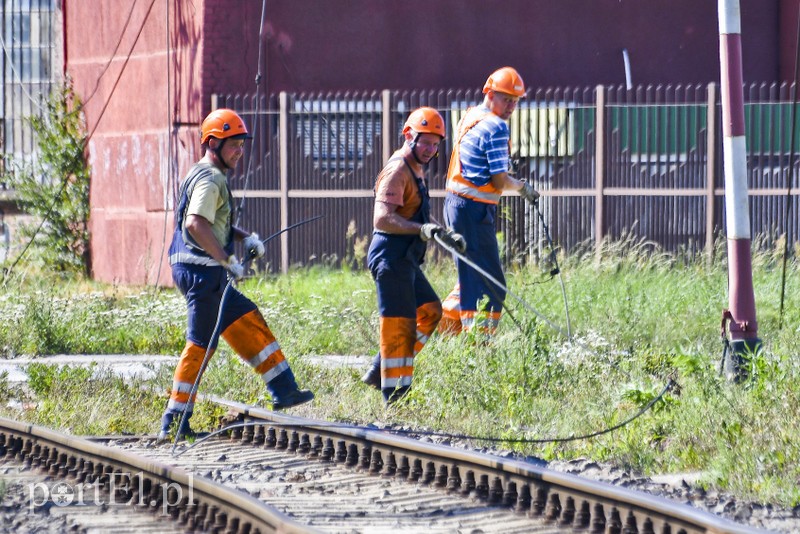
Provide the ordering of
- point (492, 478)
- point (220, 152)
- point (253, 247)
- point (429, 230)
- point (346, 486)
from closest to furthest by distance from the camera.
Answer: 1. point (492, 478)
2. point (346, 486)
3. point (220, 152)
4. point (253, 247)
5. point (429, 230)

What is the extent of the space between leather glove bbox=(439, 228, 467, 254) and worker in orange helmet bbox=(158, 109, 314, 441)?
1.30 metres

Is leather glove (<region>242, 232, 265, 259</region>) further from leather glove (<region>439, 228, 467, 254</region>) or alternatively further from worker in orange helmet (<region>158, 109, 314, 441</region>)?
leather glove (<region>439, 228, 467, 254</region>)

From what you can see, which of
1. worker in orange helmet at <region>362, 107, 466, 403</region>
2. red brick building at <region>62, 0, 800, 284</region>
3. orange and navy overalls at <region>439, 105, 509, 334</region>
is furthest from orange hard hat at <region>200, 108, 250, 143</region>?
red brick building at <region>62, 0, 800, 284</region>

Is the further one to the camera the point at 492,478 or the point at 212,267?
the point at 212,267

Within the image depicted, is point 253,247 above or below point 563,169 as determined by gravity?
below

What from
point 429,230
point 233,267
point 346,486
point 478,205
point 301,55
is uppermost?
point 301,55

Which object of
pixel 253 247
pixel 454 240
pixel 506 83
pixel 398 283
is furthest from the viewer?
pixel 506 83

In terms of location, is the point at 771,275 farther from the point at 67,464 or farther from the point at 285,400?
the point at 67,464

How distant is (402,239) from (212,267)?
4.22ft

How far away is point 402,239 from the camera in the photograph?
8891 millimetres

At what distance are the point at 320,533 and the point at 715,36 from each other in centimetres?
1670

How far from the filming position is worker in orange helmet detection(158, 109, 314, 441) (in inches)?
322

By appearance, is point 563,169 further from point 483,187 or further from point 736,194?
point 736,194

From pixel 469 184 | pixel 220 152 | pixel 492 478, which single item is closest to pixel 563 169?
pixel 469 184
